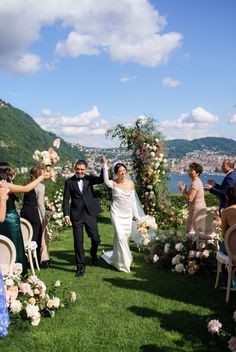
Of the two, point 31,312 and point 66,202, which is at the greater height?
point 66,202

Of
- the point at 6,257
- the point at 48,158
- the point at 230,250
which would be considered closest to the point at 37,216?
the point at 48,158

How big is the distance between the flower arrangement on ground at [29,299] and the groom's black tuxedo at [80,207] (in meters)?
1.97

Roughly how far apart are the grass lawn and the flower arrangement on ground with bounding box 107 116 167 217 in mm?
6303

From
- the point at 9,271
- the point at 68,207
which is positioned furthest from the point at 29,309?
the point at 68,207

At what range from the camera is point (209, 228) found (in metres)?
7.82

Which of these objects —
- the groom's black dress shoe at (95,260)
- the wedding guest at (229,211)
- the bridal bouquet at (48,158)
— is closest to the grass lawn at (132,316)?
the groom's black dress shoe at (95,260)

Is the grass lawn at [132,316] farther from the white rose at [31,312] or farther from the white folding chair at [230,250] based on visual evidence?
the white folding chair at [230,250]

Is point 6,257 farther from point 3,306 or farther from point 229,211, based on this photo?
point 229,211

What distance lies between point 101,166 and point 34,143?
466 feet

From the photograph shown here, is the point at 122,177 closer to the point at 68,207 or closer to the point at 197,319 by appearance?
the point at 68,207

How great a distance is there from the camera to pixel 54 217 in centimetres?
1310

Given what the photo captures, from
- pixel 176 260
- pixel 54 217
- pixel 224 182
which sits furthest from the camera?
pixel 54 217

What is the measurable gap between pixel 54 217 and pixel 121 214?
Result: 216 inches

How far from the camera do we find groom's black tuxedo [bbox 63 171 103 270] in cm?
760
